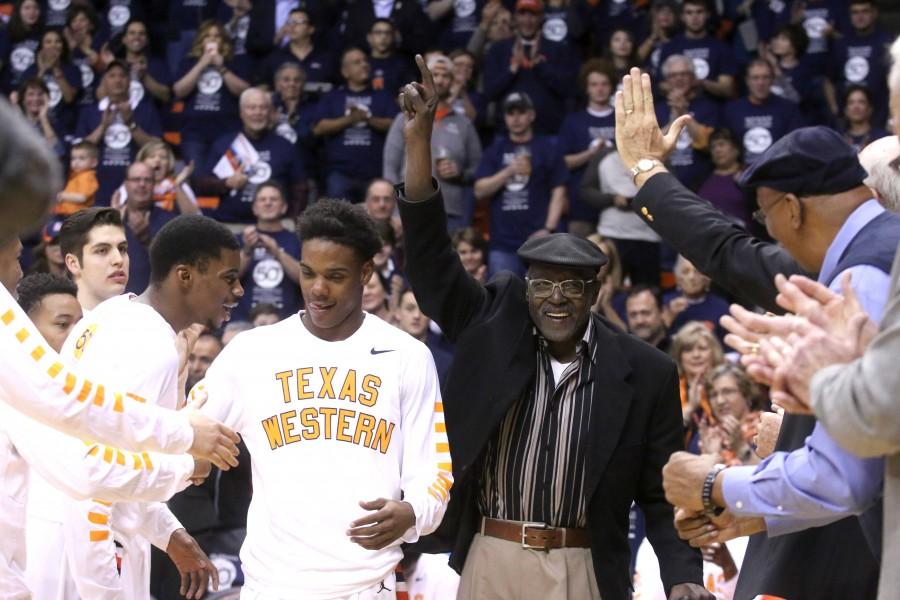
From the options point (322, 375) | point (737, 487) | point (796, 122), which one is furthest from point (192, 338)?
point (796, 122)

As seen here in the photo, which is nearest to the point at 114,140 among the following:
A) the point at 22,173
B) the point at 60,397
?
the point at 60,397

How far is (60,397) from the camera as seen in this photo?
12.6ft

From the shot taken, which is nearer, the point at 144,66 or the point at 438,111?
the point at 438,111

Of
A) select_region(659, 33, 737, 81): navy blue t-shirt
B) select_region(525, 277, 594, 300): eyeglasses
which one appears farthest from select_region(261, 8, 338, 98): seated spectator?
select_region(525, 277, 594, 300): eyeglasses

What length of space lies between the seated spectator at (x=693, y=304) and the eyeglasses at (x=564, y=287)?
5.61 m

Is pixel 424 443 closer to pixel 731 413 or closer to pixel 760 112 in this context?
pixel 731 413

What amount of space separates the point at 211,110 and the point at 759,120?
17.2 feet

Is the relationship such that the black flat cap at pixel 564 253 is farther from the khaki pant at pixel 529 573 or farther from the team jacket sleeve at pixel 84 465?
the team jacket sleeve at pixel 84 465

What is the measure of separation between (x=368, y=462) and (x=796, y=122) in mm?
8686

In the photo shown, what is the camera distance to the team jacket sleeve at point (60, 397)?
151 inches

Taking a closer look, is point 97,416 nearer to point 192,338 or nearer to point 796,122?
point 192,338

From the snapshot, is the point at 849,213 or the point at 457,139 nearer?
the point at 849,213

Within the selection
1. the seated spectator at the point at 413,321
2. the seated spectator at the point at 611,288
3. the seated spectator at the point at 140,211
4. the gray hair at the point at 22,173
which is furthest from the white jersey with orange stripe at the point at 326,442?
the seated spectator at the point at 140,211

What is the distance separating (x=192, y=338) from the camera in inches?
227
